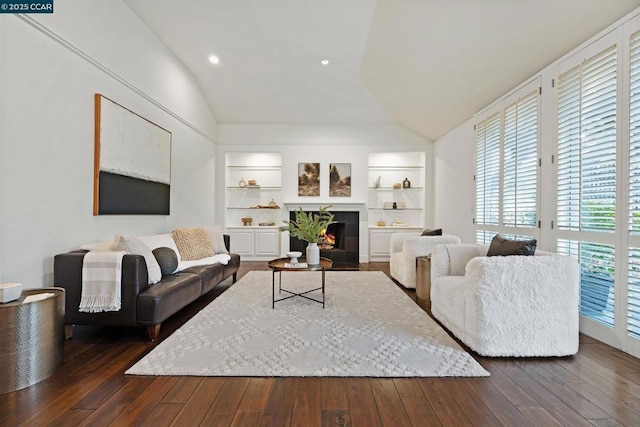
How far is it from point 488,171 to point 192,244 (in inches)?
166

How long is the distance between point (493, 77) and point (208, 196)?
530 centimetres

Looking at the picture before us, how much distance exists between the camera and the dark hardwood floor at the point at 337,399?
165 centimetres

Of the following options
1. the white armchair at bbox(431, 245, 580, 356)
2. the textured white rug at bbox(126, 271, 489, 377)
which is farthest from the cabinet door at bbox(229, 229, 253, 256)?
the white armchair at bbox(431, 245, 580, 356)

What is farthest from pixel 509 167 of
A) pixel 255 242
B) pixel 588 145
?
pixel 255 242

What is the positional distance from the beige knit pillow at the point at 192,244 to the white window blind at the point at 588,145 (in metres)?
4.16

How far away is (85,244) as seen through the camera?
309cm

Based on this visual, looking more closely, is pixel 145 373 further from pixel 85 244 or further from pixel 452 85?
pixel 452 85

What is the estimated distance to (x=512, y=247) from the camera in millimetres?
2885

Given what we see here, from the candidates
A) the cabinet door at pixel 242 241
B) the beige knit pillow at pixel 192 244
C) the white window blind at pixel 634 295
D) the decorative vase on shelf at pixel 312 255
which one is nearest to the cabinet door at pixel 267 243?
the cabinet door at pixel 242 241

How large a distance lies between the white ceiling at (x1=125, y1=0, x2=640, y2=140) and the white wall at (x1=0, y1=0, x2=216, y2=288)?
2.88 ft

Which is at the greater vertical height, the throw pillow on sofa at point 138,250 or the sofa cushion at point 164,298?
the throw pillow on sofa at point 138,250

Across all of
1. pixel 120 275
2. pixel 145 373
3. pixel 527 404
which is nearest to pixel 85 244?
pixel 120 275

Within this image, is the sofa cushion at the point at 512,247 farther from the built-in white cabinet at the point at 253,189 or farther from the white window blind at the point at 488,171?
the built-in white cabinet at the point at 253,189

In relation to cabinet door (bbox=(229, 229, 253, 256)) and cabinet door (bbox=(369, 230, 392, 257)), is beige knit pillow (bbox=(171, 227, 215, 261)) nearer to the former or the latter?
cabinet door (bbox=(229, 229, 253, 256))
